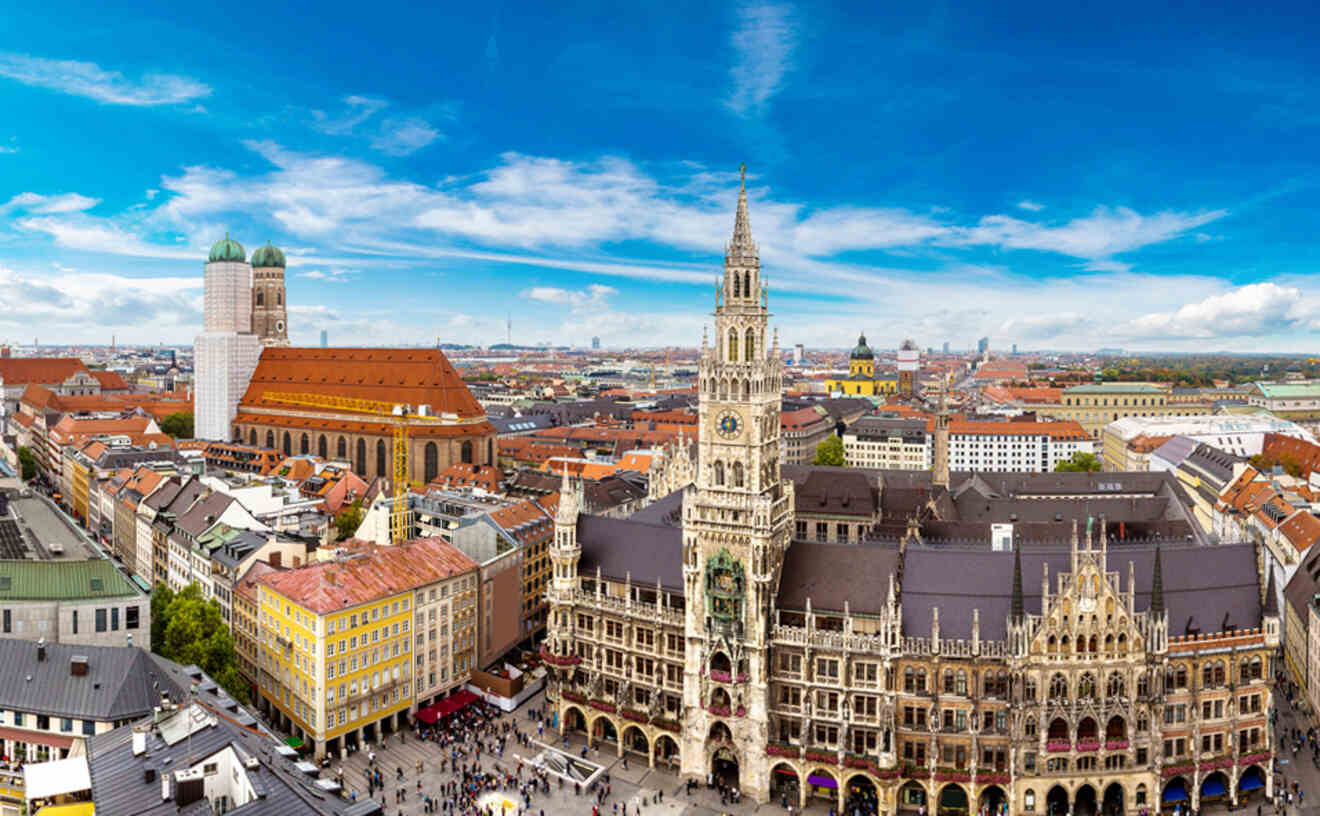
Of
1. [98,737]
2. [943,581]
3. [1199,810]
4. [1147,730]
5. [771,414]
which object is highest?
[771,414]

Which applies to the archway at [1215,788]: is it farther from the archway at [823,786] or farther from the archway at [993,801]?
the archway at [823,786]

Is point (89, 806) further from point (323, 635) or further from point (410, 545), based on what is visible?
point (410, 545)

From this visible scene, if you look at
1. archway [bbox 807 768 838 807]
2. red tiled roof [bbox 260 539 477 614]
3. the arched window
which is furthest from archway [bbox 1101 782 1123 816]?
the arched window

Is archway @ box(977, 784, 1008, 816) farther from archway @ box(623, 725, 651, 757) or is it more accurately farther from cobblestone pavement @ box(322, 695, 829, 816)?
archway @ box(623, 725, 651, 757)

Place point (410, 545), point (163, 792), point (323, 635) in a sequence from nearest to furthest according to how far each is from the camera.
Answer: point (163, 792) → point (323, 635) → point (410, 545)

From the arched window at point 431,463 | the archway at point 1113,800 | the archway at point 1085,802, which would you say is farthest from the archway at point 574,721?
the arched window at point 431,463

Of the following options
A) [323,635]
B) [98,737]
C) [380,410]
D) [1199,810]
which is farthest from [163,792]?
[380,410]
